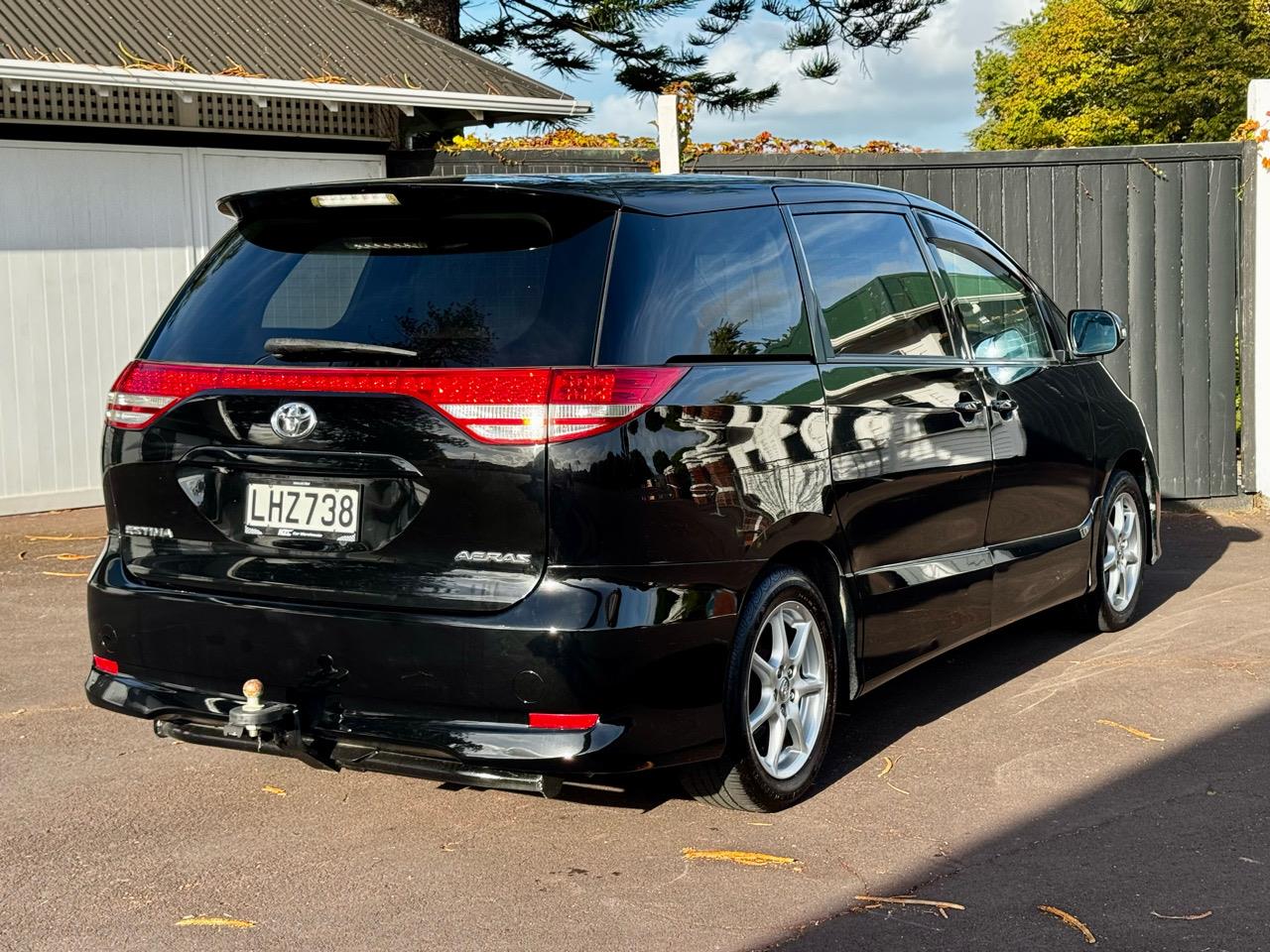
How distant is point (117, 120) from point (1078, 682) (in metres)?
7.49

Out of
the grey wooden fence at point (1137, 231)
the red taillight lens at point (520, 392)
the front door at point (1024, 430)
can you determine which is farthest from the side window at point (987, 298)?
the grey wooden fence at point (1137, 231)

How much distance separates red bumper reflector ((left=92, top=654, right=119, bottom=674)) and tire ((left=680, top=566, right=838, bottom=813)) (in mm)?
1634

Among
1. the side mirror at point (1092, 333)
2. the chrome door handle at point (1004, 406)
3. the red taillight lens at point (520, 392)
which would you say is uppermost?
the side mirror at point (1092, 333)

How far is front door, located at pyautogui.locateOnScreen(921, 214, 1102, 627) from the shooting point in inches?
229

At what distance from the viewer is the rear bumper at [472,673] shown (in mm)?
3855

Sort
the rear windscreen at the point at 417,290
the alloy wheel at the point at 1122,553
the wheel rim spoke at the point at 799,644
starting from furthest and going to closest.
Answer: the alloy wheel at the point at 1122,553 → the wheel rim spoke at the point at 799,644 → the rear windscreen at the point at 417,290

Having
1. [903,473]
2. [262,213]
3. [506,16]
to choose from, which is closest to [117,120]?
[262,213]

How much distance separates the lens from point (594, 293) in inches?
157

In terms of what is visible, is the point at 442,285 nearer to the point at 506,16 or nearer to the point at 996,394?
the point at 996,394

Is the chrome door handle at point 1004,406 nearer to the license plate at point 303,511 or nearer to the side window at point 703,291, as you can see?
the side window at point 703,291

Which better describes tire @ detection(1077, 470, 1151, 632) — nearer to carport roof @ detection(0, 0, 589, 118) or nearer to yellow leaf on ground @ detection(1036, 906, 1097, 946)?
yellow leaf on ground @ detection(1036, 906, 1097, 946)

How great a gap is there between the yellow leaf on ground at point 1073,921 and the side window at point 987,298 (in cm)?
246

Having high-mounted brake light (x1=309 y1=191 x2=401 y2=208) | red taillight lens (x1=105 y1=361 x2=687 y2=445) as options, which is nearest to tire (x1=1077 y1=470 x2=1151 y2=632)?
red taillight lens (x1=105 y1=361 x2=687 y2=445)

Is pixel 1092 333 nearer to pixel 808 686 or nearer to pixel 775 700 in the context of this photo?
pixel 808 686
